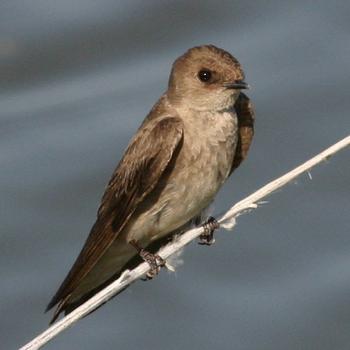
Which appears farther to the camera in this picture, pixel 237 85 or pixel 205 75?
pixel 205 75

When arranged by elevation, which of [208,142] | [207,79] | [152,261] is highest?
[207,79]

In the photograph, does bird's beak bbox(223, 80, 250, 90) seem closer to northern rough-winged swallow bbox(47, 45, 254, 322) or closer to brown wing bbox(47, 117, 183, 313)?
northern rough-winged swallow bbox(47, 45, 254, 322)

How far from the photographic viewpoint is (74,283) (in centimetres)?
624

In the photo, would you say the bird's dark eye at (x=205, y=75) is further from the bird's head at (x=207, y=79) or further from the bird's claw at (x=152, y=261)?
the bird's claw at (x=152, y=261)

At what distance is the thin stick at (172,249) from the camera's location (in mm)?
5367

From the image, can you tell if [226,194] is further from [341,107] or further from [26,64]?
[26,64]

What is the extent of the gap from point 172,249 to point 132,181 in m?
0.43

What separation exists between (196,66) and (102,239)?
701mm

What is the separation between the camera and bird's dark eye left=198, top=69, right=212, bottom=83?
6.36 m

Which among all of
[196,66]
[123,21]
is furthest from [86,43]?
[196,66]

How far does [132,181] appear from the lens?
636 centimetres

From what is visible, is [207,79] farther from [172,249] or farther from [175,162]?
[172,249]

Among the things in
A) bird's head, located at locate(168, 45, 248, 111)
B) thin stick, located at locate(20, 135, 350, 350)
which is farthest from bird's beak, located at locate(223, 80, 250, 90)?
thin stick, located at locate(20, 135, 350, 350)

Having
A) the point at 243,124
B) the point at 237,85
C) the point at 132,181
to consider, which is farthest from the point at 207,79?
the point at 132,181
